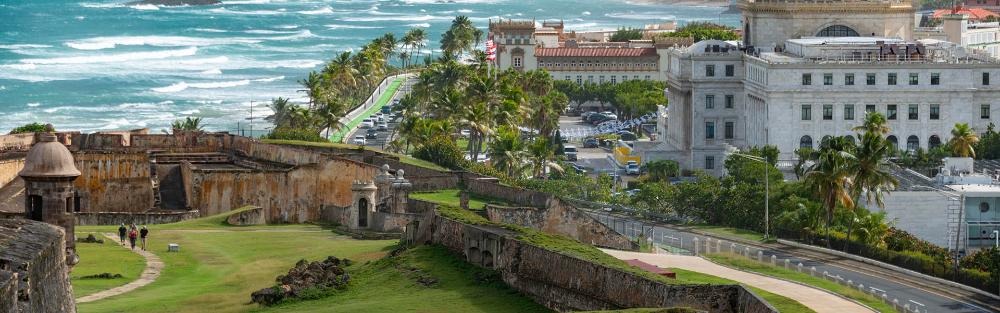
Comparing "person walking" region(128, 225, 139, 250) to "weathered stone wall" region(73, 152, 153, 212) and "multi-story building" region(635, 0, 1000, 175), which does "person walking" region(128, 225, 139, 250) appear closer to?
"weathered stone wall" region(73, 152, 153, 212)

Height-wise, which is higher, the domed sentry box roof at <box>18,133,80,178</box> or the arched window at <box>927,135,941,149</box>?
the arched window at <box>927,135,941,149</box>

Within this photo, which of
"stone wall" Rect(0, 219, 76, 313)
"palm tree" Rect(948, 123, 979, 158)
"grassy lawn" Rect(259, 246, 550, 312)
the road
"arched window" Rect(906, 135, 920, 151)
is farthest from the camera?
"arched window" Rect(906, 135, 920, 151)

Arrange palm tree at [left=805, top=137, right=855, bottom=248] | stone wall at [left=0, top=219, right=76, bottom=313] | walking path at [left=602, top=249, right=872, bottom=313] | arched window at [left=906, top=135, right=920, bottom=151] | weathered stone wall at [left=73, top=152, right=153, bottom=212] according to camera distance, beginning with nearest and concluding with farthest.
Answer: stone wall at [left=0, top=219, right=76, bottom=313]
walking path at [left=602, top=249, right=872, bottom=313]
palm tree at [left=805, top=137, right=855, bottom=248]
weathered stone wall at [left=73, top=152, right=153, bottom=212]
arched window at [left=906, top=135, right=920, bottom=151]

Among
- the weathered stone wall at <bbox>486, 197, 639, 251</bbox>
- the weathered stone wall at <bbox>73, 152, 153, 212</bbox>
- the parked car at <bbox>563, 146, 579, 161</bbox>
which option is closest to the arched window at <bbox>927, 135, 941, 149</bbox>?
the parked car at <bbox>563, 146, 579, 161</bbox>

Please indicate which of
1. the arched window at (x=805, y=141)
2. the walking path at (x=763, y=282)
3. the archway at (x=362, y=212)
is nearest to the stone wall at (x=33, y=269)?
the walking path at (x=763, y=282)

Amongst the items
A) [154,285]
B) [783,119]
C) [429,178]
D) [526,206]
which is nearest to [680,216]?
[429,178]

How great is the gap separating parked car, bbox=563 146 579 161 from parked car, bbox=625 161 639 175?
6.76 meters

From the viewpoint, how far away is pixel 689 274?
249 feet

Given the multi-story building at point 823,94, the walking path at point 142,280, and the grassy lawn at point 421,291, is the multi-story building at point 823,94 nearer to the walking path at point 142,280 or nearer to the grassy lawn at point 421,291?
the walking path at point 142,280

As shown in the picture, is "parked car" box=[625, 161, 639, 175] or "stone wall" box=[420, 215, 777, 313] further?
"parked car" box=[625, 161, 639, 175]

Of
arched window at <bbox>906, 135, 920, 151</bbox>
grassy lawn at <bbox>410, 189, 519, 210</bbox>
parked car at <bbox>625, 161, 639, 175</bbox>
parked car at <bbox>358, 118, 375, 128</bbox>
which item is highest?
parked car at <bbox>358, 118, 375, 128</bbox>

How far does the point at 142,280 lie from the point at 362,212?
20.1 meters

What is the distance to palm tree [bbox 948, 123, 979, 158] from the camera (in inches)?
5536

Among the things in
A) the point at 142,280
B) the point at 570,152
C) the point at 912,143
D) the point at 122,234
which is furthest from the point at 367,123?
the point at 142,280
